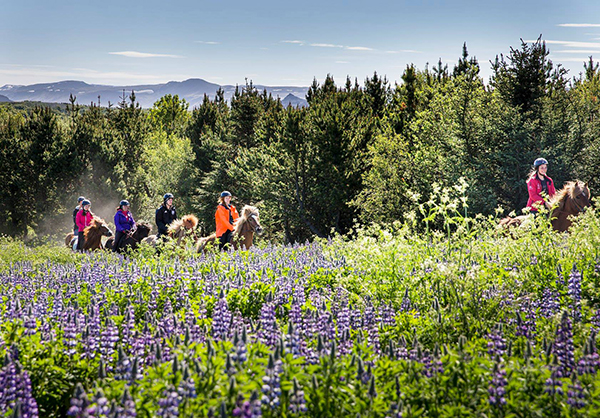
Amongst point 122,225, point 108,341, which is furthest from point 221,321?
point 122,225

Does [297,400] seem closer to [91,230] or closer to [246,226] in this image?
[246,226]

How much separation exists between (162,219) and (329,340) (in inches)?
492

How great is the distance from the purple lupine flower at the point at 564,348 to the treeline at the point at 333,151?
12.1 ft

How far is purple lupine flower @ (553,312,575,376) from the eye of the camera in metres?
4.19

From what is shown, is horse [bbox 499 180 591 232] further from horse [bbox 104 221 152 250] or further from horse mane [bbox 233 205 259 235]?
horse [bbox 104 221 152 250]

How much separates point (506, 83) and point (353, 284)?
17.3 meters

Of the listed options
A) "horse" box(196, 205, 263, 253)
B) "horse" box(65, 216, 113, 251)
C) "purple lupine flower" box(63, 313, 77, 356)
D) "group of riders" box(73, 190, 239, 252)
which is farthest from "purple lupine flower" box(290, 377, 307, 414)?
"horse" box(65, 216, 113, 251)

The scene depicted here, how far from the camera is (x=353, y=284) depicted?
7660 millimetres

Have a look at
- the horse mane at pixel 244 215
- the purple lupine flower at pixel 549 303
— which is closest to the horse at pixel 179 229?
the horse mane at pixel 244 215

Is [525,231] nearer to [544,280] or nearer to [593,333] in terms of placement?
[544,280]

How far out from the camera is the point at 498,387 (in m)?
3.62

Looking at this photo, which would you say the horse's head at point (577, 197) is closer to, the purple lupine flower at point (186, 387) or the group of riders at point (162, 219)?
the group of riders at point (162, 219)

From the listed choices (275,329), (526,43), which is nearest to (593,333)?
(275,329)

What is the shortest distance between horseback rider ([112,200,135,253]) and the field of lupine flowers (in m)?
8.23
